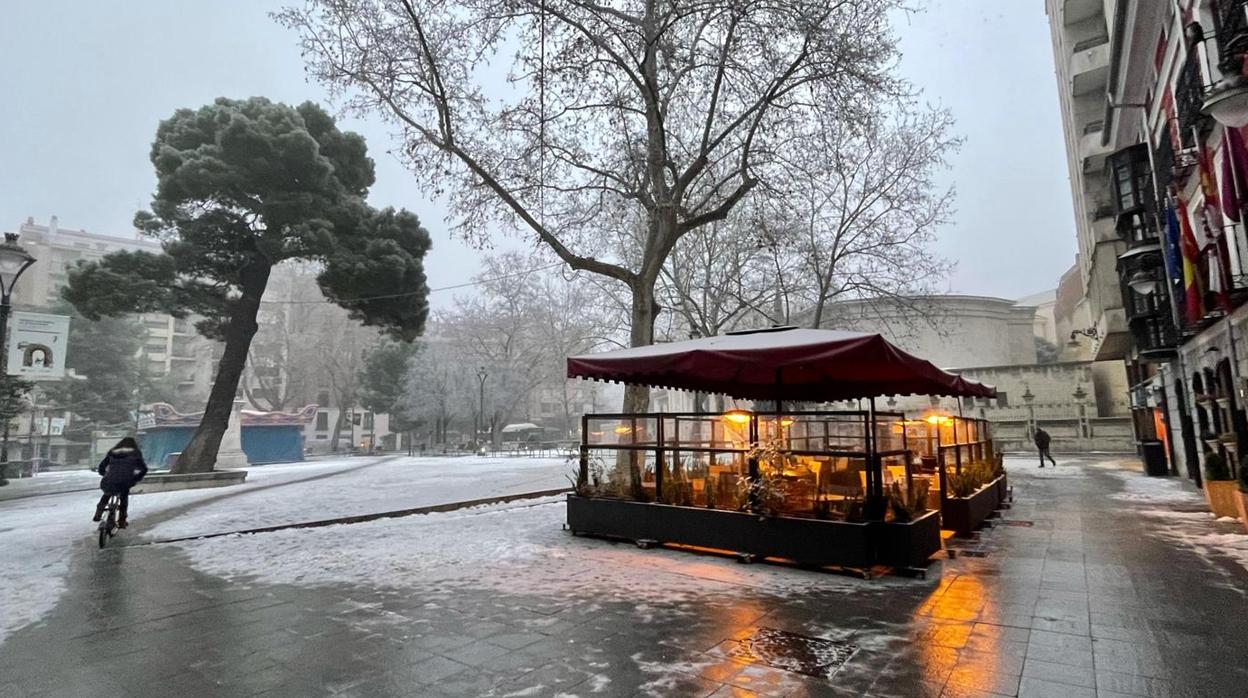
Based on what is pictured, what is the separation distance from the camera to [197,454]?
18375mm

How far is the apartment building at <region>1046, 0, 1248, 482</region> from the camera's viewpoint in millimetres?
8195

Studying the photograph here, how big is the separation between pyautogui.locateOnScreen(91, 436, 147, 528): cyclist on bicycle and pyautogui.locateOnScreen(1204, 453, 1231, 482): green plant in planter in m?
16.5

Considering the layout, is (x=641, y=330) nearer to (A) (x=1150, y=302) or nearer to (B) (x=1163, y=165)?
(B) (x=1163, y=165)

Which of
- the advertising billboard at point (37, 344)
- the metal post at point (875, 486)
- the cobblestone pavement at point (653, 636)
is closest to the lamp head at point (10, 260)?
the advertising billboard at point (37, 344)

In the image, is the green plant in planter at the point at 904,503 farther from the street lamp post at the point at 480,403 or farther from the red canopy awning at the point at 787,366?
the street lamp post at the point at 480,403

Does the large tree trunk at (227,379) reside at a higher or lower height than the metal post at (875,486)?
higher

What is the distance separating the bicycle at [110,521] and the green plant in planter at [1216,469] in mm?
16583

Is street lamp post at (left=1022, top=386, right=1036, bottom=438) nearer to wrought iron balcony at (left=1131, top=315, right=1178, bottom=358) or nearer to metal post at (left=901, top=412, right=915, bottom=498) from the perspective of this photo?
wrought iron balcony at (left=1131, top=315, right=1178, bottom=358)

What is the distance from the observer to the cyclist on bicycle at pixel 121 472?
29.2 feet

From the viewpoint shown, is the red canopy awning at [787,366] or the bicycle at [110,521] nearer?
the red canopy awning at [787,366]

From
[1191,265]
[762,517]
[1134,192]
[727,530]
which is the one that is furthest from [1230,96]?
[1134,192]

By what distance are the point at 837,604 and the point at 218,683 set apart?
4500 mm

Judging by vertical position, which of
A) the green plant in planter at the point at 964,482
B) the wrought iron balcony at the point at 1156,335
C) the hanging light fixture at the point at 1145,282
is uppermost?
the hanging light fixture at the point at 1145,282

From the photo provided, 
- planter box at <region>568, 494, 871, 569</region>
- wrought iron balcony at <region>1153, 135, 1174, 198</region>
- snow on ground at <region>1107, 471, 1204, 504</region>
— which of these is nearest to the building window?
wrought iron balcony at <region>1153, 135, 1174, 198</region>
